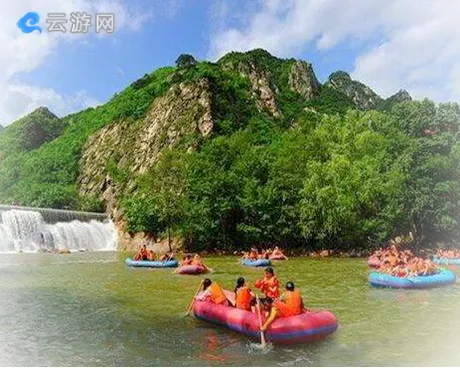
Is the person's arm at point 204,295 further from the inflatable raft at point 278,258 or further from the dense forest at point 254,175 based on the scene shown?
the dense forest at point 254,175

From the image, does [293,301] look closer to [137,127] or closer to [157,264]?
[157,264]

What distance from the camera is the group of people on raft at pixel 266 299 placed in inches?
490

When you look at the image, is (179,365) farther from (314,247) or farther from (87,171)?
(87,171)

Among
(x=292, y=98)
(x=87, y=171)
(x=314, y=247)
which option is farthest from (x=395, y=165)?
(x=292, y=98)

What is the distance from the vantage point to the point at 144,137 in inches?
2260

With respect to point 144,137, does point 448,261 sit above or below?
below

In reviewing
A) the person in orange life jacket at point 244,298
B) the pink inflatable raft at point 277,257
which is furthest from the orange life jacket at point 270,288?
the pink inflatable raft at point 277,257

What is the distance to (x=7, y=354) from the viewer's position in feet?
36.8

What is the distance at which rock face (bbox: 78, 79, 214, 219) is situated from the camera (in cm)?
5438

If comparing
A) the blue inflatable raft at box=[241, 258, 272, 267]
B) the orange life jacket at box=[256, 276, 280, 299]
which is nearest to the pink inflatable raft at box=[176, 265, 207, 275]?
the blue inflatable raft at box=[241, 258, 272, 267]

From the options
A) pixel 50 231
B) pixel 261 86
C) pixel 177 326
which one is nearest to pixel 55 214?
pixel 50 231

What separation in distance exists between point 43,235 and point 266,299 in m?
31.6

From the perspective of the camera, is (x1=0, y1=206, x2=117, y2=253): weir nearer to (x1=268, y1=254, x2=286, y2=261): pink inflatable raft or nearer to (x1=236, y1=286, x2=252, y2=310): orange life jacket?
(x1=268, y1=254, x2=286, y2=261): pink inflatable raft

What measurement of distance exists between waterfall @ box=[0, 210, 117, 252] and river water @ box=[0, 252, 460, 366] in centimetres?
1661
